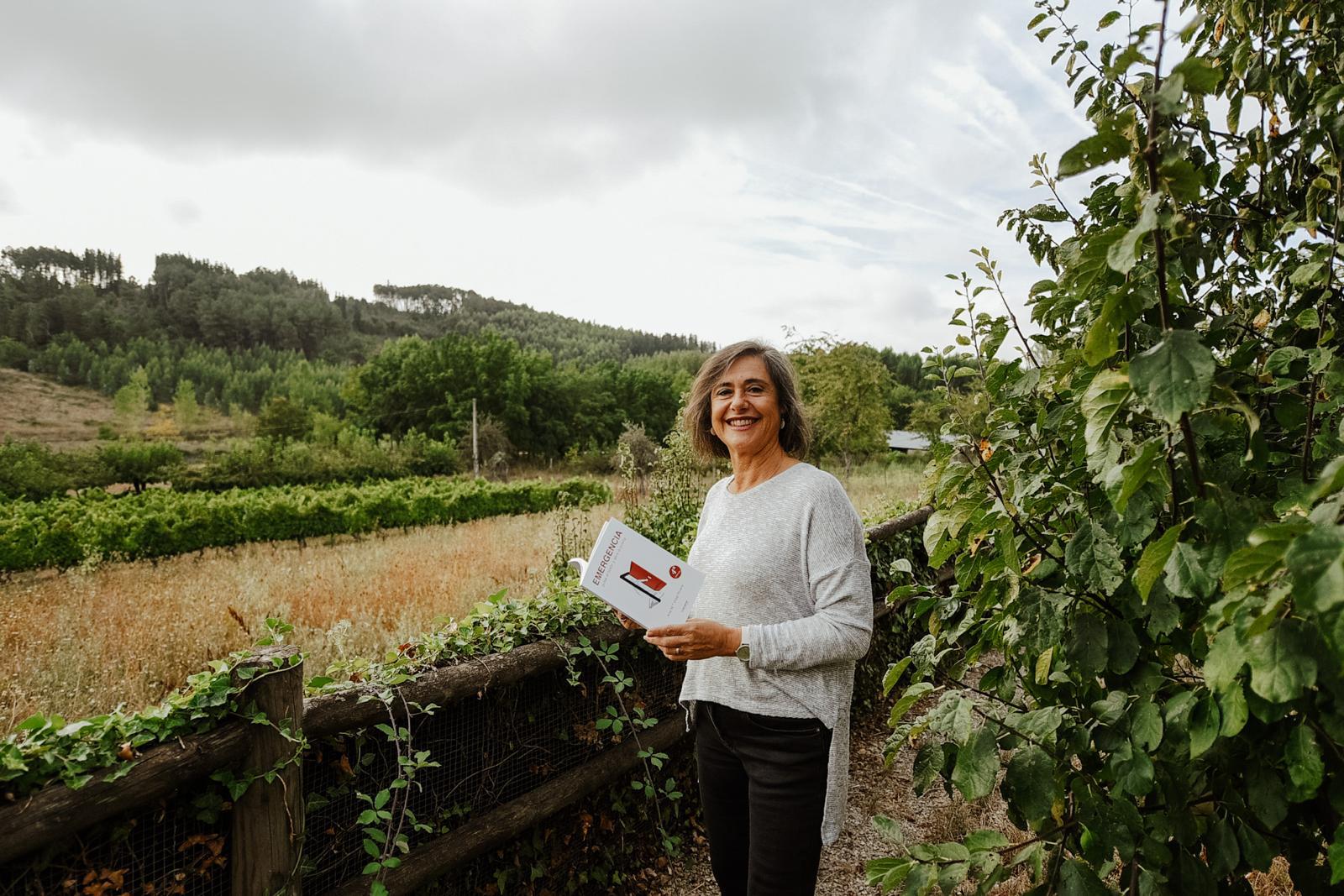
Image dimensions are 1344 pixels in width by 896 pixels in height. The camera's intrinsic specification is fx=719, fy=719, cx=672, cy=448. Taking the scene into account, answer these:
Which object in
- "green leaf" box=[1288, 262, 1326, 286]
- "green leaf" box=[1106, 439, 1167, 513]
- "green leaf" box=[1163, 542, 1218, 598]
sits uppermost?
"green leaf" box=[1288, 262, 1326, 286]

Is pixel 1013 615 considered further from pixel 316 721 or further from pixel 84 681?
pixel 84 681

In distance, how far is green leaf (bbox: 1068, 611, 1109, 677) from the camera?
1171 mm

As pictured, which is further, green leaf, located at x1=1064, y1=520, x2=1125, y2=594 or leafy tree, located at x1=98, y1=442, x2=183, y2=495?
leafy tree, located at x1=98, y1=442, x2=183, y2=495

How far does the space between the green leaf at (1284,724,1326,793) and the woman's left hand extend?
1.16m

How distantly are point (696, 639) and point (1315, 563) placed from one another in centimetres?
144

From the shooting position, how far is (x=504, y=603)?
2.85 m

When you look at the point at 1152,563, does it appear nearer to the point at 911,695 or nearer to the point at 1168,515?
the point at 1168,515

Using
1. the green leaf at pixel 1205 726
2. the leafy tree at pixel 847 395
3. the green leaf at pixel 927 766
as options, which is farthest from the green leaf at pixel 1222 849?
the leafy tree at pixel 847 395

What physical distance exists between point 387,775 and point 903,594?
1736 mm

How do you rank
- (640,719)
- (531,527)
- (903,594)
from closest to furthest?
(903,594) → (640,719) → (531,527)

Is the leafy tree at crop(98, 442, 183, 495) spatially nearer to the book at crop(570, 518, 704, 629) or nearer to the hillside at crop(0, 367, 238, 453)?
the book at crop(570, 518, 704, 629)

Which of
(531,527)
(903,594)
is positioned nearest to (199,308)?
(531,527)

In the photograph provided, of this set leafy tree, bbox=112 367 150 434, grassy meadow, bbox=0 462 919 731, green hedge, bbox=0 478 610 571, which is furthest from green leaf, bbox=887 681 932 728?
leafy tree, bbox=112 367 150 434

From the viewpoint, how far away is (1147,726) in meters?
1.06
